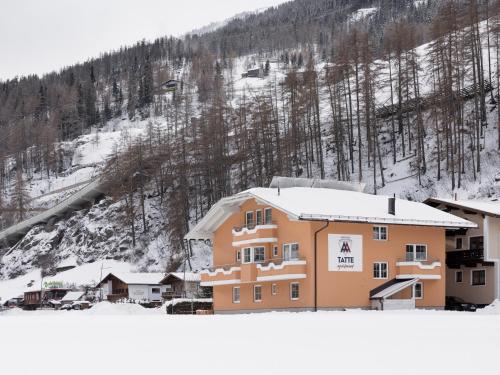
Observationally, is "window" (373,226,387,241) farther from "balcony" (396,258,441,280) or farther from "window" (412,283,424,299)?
"window" (412,283,424,299)

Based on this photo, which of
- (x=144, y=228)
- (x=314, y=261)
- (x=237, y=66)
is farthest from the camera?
(x=237, y=66)

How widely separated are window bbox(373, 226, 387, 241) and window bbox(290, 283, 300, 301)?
511cm

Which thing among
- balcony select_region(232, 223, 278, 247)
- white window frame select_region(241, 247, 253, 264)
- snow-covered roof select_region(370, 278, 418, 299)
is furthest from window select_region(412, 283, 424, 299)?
white window frame select_region(241, 247, 253, 264)

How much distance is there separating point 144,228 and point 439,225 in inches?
1699

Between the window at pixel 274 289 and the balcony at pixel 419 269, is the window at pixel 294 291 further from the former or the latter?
the balcony at pixel 419 269

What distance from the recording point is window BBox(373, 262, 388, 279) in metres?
42.5

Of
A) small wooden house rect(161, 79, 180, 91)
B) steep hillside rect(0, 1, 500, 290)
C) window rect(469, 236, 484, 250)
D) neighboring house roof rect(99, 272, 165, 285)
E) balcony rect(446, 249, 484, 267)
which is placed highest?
small wooden house rect(161, 79, 180, 91)

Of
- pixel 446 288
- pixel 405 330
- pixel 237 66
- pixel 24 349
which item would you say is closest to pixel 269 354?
pixel 24 349

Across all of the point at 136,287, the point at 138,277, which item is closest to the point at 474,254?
the point at 136,287

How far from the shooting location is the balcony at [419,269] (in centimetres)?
4269

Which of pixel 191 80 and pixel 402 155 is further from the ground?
pixel 191 80

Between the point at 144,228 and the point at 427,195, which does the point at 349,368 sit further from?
the point at 144,228

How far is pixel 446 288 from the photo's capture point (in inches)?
1889

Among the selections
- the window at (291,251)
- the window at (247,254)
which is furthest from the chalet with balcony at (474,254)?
the window at (247,254)
